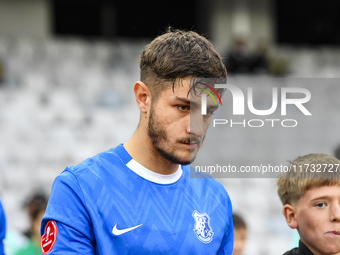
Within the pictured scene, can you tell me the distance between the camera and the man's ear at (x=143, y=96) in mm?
1450

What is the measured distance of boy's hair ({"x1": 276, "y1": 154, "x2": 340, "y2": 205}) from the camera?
1.48m

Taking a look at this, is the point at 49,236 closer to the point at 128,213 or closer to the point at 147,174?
the point at 128,213

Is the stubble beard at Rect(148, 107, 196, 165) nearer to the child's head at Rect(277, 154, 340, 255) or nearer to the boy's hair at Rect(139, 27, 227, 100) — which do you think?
the boy's hair at Rect(139, 27, 227, 100)

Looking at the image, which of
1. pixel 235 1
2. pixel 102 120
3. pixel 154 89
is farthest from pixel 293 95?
pixel 235 1

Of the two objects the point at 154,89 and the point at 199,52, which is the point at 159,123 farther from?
the point at 199,52

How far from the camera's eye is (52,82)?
21.8 feet

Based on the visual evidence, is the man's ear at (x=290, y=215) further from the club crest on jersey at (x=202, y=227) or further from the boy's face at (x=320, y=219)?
the club crest on jersey at (x=202, y=227)

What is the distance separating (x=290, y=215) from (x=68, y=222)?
0.80m

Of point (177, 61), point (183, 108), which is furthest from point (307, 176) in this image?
point (177, 61)

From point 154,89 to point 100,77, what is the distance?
5.71m

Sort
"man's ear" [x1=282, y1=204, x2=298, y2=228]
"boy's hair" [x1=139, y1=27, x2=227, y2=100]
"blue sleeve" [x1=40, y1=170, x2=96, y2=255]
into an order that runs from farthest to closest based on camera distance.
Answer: "man's ear" [x1=282, y1=204, x2=298, y2=228] < "boy's hair" [x1=139, y1=27, x2=227, y2=100] < "blue sleeve" [x1=40, y1=170, x2=96, y2=255]

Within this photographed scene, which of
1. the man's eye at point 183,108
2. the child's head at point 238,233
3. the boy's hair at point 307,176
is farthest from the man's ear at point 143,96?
the child's head at point 238,233

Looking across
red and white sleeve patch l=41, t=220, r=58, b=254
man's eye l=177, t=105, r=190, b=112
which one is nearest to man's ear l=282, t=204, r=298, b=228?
man's eye l=177, t=105, r=190, b=112

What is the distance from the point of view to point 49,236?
129cm
